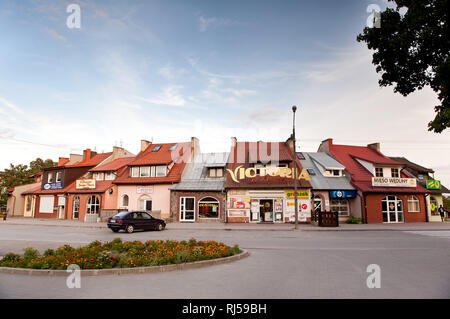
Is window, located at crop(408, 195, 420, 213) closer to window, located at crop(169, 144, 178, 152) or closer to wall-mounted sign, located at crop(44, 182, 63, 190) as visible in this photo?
window, located at crop(169, 144, 178, 152)

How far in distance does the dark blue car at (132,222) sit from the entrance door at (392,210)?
22.2 m

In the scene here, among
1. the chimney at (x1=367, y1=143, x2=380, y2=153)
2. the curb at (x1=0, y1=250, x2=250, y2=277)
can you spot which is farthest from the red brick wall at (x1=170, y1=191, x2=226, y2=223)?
the chimney at (x1=367, y1=143, x2=380, y2=153)

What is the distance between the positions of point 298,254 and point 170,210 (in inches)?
812

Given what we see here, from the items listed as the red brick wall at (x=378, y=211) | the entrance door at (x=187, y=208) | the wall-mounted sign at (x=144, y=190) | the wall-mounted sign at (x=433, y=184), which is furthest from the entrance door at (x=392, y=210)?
the wall-mounted sign at (x=144, y=190)

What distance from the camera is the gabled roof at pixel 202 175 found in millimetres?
29448

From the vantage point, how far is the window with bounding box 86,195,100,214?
32.0 meters

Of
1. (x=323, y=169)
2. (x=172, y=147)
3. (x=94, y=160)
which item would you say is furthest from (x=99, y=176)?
(x=323, y=169)

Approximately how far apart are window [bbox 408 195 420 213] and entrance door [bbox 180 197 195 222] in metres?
22.6

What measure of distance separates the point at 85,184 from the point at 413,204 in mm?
36269

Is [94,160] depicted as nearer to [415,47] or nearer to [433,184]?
[415,47]

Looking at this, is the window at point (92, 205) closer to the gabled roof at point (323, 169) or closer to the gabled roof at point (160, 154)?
the gabled roof at point (160, 154)
